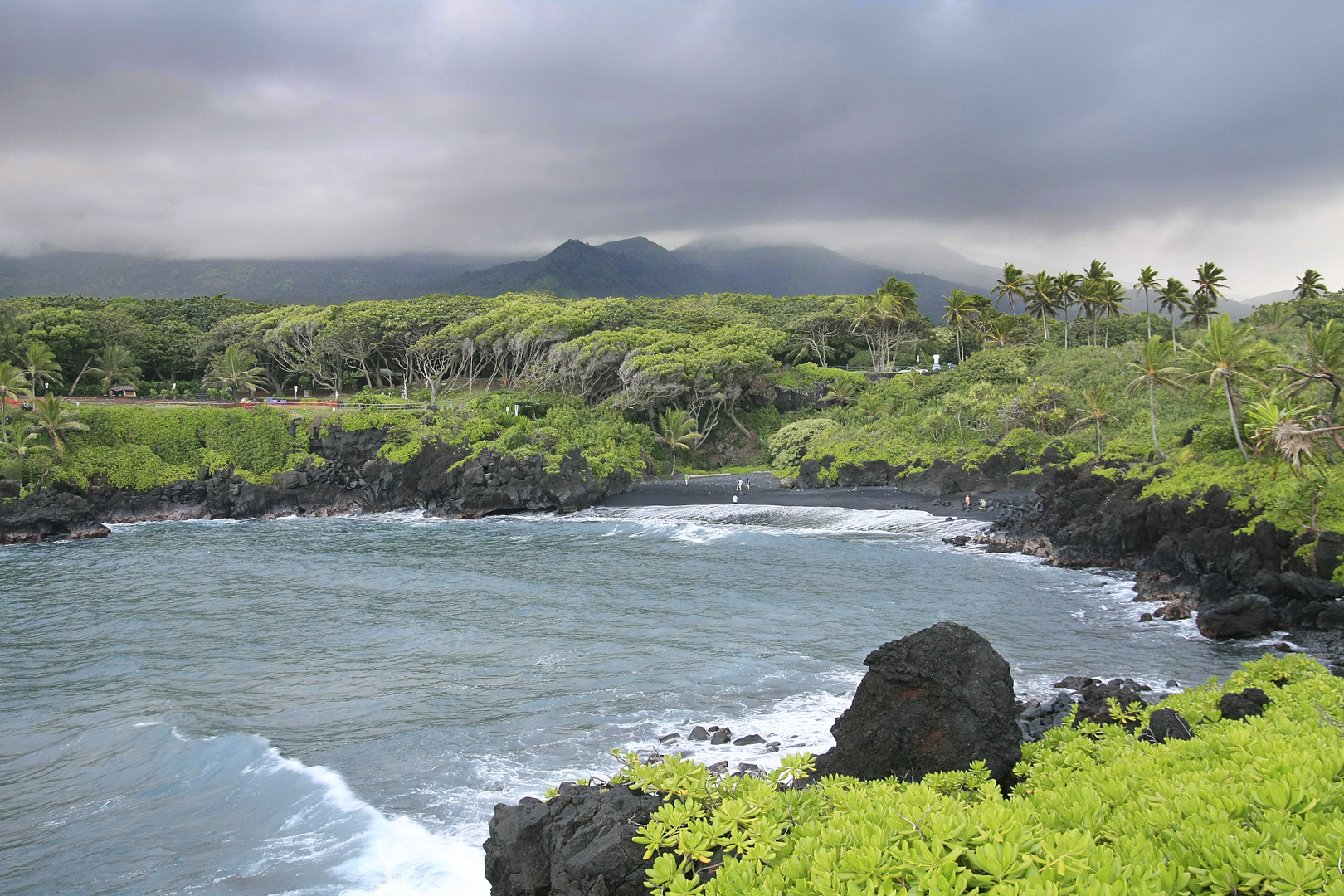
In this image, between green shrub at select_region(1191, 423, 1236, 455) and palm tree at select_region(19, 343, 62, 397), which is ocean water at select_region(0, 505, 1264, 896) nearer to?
green shrub at select_region(1191, 423, 1236, 455)

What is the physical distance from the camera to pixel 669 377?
168ft

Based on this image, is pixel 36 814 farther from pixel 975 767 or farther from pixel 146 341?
pixel 146 341

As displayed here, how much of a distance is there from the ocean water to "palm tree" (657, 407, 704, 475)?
21.9 meters

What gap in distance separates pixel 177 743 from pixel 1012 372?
165 feet

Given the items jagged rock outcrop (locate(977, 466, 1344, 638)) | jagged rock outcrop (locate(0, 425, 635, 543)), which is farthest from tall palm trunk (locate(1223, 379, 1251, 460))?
jagged rock outcrop (locate(0, 425, 635, 543))

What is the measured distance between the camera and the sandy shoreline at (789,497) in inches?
1396

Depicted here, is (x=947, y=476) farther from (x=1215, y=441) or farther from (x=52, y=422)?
(x=52, y=422)

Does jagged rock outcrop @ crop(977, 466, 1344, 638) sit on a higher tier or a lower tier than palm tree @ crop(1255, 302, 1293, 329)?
lower

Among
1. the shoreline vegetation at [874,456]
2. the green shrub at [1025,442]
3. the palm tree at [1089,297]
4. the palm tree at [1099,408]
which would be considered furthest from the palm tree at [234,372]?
the palm tree at [1089,297]

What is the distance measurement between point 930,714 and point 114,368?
2546 inches

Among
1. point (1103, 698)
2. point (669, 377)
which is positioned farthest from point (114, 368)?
point (1103, 698)

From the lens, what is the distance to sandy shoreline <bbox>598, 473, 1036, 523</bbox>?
35.4 metres

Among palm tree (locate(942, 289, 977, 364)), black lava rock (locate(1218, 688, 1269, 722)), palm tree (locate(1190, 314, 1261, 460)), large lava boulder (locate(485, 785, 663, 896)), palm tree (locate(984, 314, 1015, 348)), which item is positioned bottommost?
large lava boulder (locate(485, 785, 663, 896))

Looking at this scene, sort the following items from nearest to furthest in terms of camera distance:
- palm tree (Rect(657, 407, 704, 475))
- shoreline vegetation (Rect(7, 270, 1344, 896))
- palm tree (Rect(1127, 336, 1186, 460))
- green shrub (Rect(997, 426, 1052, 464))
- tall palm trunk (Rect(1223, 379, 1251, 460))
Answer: shoreline vegetation (Rect(7, 270, 1344, 896)) → tall palm trunk (Rect(1223, 379, 1251, 460)) → palm tree (Rect(1127, 336, 1186, 460)) → green shrub (Rect(997, 426, 1052, 464)) → palm tree (Rect(657, 407, 704, 475))
